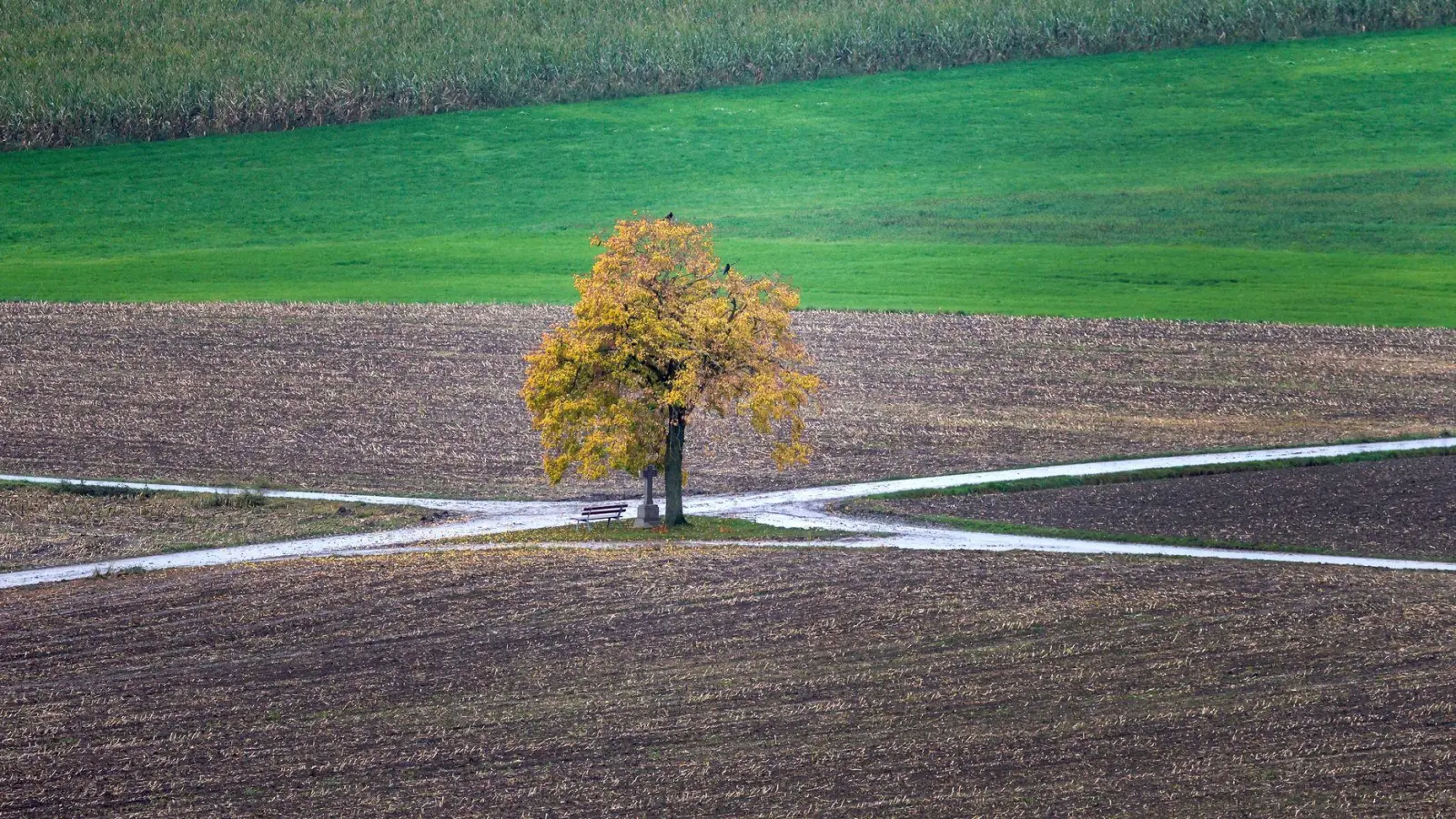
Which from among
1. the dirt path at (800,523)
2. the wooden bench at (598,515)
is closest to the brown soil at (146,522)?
the dirt path at (800,523)

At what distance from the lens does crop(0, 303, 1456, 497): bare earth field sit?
55.8 meters

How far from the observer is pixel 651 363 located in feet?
155

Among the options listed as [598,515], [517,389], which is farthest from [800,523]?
[517,389]

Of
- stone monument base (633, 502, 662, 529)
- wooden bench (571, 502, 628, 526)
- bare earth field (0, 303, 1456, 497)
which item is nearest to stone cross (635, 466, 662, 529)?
stone monument base (633, 502, 662, 529)

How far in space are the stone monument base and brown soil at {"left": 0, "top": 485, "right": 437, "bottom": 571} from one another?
671cm

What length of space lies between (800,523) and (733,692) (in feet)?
56.6

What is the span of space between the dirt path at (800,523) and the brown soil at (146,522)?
0.88 metres

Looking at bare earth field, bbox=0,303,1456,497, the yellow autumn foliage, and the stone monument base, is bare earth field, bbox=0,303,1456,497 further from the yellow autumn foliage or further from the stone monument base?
the yellow autumn foliage

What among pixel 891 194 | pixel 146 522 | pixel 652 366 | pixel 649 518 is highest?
pixel 891 194

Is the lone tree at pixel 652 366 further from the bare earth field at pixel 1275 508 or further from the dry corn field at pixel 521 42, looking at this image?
the dry corn field at pixel 521 42

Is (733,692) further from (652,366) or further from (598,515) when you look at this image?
(598,515)

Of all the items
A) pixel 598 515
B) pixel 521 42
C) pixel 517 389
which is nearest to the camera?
pixel 598 515

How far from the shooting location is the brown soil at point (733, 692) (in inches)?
1073

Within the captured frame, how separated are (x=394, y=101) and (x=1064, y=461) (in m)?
65.0
